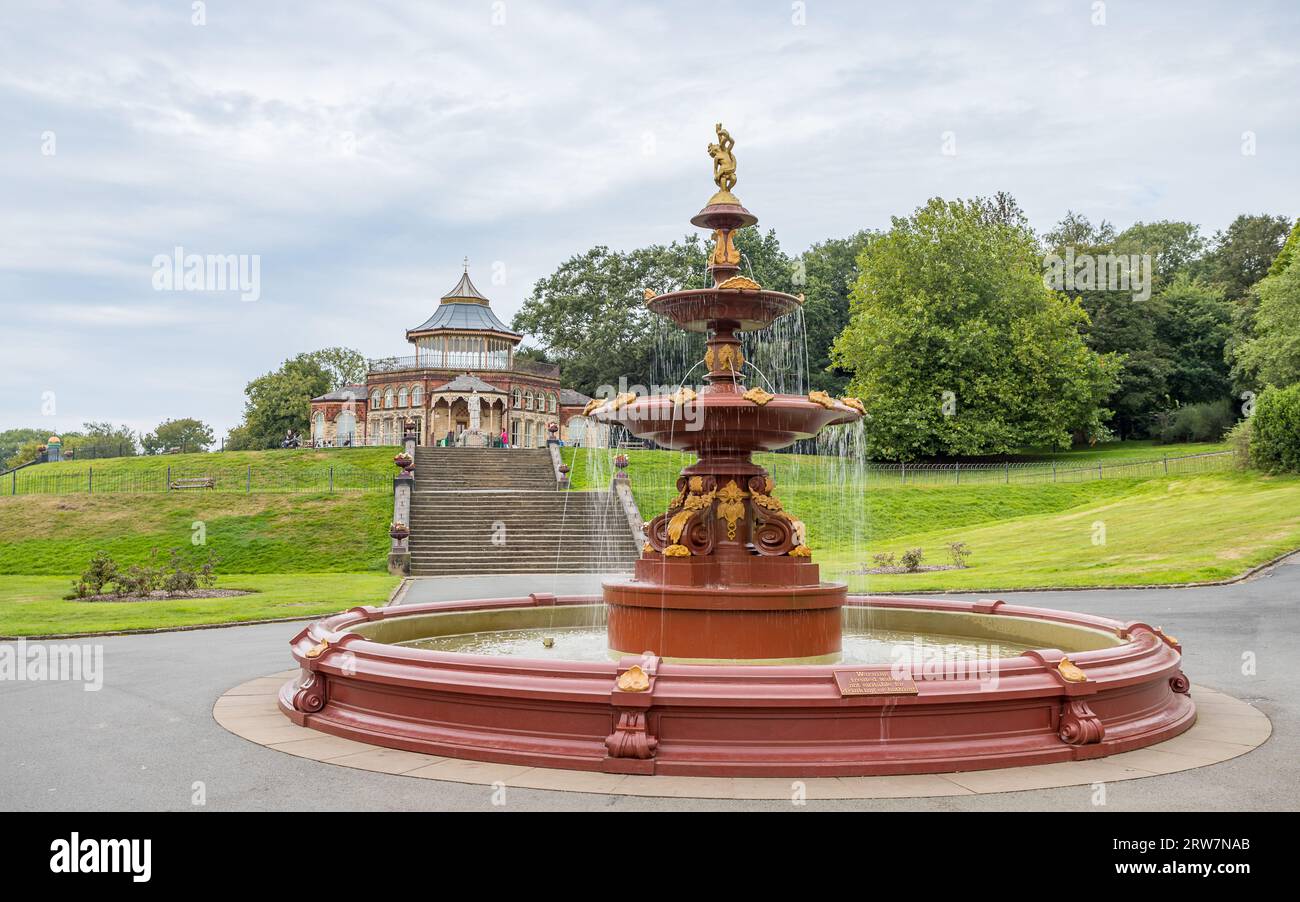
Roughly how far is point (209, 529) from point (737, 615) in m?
27.1

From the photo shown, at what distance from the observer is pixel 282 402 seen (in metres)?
78.9

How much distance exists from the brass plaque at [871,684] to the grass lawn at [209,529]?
79.6ft

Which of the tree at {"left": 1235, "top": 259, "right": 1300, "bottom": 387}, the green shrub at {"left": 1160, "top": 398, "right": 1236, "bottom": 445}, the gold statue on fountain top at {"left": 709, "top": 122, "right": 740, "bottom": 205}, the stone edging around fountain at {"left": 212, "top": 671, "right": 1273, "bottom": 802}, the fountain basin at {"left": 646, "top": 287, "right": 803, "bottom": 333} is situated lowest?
the stone edging around fountain at {"left": 212, "top": 671, "right": 1273, "bottom": 802}

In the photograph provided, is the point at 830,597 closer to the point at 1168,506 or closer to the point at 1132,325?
the point at 1168,506

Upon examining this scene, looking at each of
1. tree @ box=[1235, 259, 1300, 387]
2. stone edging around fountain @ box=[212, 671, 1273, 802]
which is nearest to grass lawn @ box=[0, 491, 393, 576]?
stone edging around fountain @ box=[212, 671, 1273, 802]

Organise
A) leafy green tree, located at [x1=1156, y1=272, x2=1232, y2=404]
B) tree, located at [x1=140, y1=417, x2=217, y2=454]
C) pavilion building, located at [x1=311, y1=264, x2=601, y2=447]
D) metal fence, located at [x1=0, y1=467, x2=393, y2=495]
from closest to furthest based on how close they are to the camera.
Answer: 1. metal fence, located at [x1=0, y1=467, x2=393, y2=495]
2. pavilion building, located at [x1=311, y1=264, x2=601, y2=447]
3. leafy green tree, located at [x1=1156, y1=272, x2=1232, y2=404]
4. tree, located at [x1=140, y1=417, x2=217, y2=454]

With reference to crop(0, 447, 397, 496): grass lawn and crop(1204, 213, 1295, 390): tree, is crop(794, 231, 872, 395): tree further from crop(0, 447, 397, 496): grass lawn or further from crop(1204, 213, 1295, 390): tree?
crop(0, 447, 397, 496): grass lawn

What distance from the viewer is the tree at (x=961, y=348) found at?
163 feet

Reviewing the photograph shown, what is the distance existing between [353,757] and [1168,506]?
32.7m

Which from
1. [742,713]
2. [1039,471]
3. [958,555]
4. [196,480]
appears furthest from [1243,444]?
[196,480]

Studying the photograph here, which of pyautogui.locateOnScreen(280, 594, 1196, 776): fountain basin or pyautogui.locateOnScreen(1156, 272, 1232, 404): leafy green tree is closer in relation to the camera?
pyautogui.locateOnScreen(280, 594, 1196, 776): fountain basin

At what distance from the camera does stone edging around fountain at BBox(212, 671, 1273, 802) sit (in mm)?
6539

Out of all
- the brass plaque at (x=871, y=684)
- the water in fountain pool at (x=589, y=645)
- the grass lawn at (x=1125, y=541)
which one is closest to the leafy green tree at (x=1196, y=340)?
the grass lawn at (x=1125, y=541)

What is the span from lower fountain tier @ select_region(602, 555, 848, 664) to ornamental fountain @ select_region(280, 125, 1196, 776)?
0.07 ft
